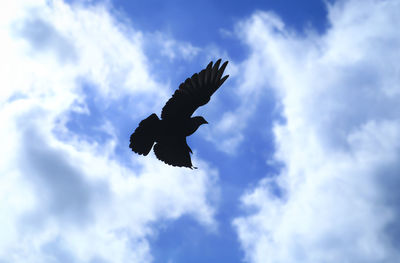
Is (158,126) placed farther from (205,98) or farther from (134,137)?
(205,98)

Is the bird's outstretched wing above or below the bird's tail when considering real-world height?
above

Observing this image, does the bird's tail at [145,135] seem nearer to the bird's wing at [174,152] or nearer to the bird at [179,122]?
the bird at [179,122]

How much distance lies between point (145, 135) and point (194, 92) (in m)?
2.04

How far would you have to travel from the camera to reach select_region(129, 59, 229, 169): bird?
34.9 ft

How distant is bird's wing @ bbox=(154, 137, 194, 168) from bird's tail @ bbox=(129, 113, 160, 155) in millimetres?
396

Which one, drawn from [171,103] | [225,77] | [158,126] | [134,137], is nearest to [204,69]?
[225,77]

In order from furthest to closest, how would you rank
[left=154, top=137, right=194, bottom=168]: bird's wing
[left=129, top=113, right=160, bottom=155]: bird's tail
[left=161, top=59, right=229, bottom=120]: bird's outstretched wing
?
1. [left=154, top=137, right=194, bottom=168]: bird's wing
2. [left=129, top=113, right=160, bottom=155]: bird's tail
3. [left=161, top=59, right=229, bottom=120]: bird's outstretched wing

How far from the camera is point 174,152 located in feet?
38.9

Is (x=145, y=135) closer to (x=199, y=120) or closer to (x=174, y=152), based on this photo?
(x=174, y=152)

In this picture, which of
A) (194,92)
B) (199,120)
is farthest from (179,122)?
(194,92)

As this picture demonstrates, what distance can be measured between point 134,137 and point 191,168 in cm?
197

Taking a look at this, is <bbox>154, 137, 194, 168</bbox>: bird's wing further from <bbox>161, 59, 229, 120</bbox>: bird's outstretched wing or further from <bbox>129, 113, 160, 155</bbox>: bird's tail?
<bbox>161, 59, 229, 120</bbox>: bird's outstretched wing

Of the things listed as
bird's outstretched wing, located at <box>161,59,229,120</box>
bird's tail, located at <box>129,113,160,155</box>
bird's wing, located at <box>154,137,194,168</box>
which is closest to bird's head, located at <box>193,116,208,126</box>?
bird's outstretched wing, located at <box>161,59,229,120</box>

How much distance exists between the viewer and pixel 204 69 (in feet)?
34.7
